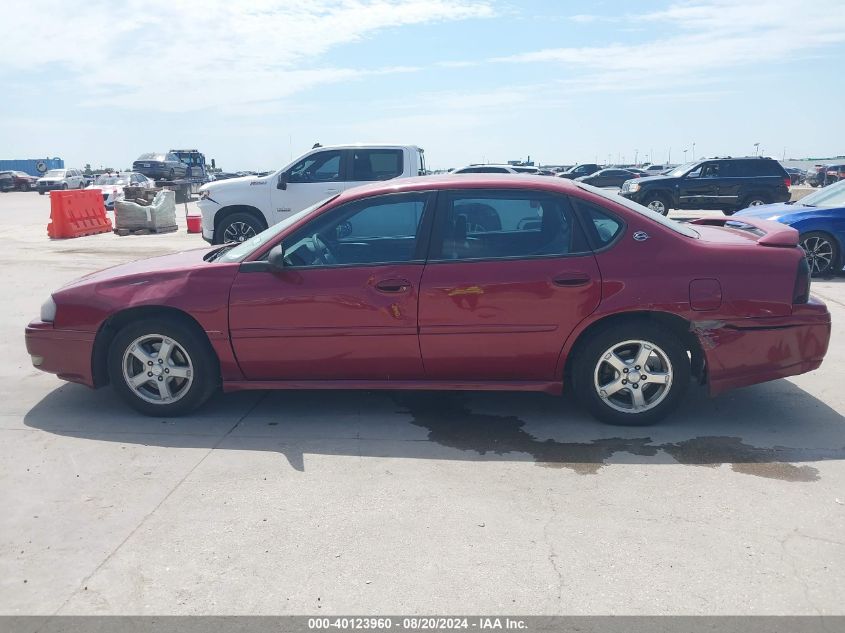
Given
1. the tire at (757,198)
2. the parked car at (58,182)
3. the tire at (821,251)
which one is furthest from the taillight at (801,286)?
the parked car at (58,182)

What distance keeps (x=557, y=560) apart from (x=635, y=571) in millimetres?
331

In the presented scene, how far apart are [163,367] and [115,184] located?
24939 mm

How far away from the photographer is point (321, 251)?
4.86 m

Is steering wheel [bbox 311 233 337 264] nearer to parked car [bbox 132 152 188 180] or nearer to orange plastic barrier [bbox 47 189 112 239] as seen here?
orange plastic barrier [bbox 47 189 112 239]

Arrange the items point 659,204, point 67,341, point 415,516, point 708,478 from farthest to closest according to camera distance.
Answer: point 659,204
point 67,341
point 708,478
point 415,516

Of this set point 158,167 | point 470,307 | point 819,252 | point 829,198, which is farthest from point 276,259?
point 158,167

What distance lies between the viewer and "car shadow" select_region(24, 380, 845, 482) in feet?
14.4

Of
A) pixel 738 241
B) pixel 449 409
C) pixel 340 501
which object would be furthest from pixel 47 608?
pixel 738 241

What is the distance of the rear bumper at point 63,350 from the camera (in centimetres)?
498

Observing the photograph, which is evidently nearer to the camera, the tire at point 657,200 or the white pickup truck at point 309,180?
the white pickup truck at point 309,180

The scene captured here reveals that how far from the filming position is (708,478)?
405 centimetres

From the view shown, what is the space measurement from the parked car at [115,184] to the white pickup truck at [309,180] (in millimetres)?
12952

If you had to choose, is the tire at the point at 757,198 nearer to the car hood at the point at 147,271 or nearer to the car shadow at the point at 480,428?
the car shadow at the point at 480,428

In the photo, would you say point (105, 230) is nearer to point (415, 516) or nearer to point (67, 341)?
point (67, 341)
